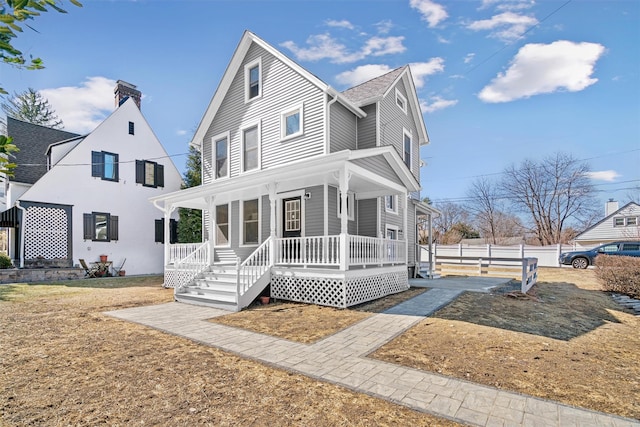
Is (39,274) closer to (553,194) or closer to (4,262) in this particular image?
(4,262)

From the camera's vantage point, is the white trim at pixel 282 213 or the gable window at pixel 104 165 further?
the gable window at pixel 104 165

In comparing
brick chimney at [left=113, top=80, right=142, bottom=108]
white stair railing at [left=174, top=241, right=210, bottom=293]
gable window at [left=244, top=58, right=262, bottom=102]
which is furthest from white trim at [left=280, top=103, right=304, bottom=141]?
brick chimney at [left=113, top=80, right=142, bottom=108]

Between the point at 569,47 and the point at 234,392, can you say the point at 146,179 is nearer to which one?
the point at 234,392

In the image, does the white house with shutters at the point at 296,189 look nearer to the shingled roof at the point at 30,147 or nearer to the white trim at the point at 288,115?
the white trim at the point at 288,115

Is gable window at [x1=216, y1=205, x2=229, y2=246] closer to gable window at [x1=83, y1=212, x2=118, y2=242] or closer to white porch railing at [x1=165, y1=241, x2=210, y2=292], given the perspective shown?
white porch railing at [x1=165, y1=241, x2=210, y2=292]

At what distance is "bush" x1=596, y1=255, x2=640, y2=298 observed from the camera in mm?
11266

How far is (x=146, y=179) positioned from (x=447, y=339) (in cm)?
2020

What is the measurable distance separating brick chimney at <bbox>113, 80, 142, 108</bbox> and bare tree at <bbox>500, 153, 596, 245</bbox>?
39.3 meters

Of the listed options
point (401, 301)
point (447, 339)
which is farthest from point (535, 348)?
point (401, 301)

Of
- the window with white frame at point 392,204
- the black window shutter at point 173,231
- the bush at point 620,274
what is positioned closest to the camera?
the bush at point 620,274

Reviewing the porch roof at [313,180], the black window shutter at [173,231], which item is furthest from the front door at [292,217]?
the black window shutter at [173,231]

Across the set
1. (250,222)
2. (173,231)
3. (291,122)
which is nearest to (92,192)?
(173,231)

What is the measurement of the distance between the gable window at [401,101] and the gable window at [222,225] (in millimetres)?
8849

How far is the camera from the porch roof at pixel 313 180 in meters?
8.45
